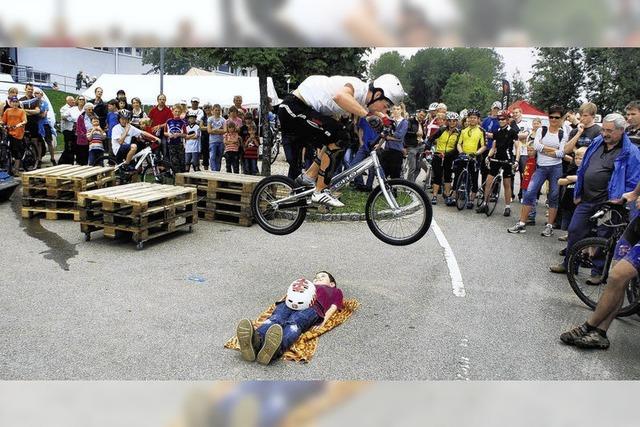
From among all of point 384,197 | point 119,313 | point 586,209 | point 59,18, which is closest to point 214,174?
point 119,313

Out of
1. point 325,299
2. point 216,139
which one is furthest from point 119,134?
point 325,299

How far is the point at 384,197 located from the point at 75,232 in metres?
5.82

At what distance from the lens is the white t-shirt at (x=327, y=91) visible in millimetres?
3711

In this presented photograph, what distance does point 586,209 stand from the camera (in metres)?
6.35

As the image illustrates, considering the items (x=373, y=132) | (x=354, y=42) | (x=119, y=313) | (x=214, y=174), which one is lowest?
(x=119, y=313)

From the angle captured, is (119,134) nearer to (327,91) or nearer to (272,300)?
(272,300)

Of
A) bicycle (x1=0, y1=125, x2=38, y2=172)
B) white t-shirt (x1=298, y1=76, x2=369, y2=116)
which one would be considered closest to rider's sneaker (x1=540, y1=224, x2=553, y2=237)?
white t-shirt (x1=298, y1=76, x2=369, y2=116)

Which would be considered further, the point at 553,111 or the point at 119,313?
the point at 553,111

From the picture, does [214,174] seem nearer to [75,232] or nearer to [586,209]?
[75,232]

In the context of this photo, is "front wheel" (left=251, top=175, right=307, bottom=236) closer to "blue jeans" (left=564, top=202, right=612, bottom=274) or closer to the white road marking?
the white road marking

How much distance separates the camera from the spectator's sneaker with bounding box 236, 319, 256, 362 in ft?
14.5

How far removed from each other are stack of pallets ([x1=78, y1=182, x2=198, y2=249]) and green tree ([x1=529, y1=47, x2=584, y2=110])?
5.43m

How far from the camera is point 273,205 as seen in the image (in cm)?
507

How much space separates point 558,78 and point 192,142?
29.8 ft
